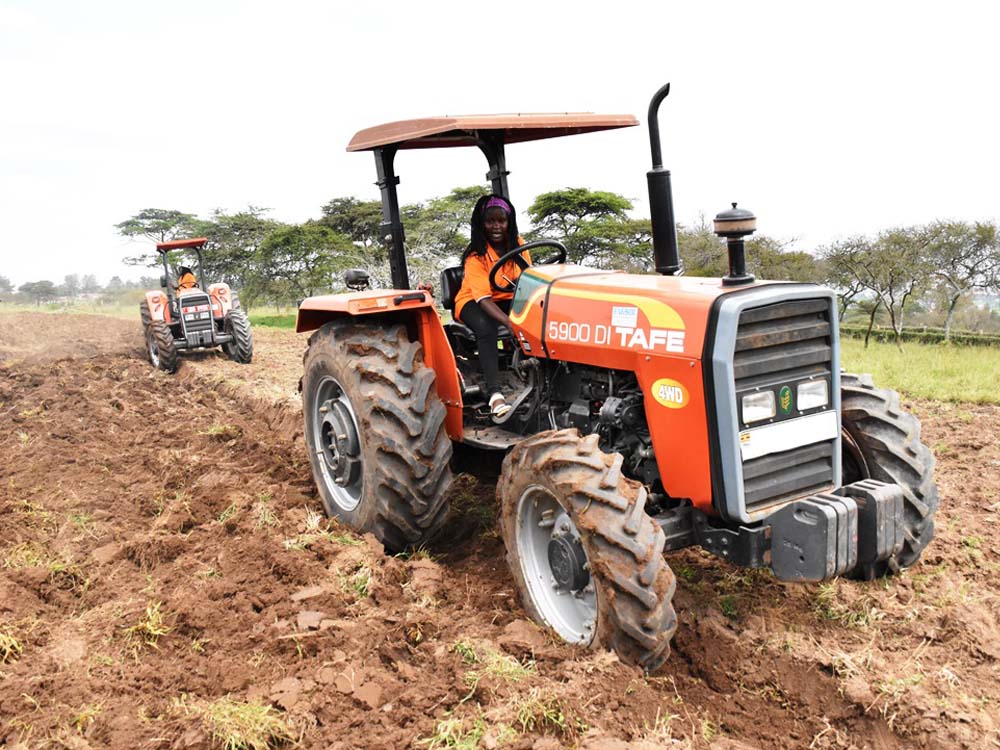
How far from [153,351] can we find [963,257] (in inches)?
1020

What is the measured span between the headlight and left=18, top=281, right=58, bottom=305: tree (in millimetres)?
61802

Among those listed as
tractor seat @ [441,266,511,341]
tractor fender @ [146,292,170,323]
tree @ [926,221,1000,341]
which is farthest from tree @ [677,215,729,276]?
tractor seat @ [441,266,511,341]

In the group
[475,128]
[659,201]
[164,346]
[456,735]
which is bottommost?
[456,735]

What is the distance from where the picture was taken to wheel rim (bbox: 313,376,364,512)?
492 cm

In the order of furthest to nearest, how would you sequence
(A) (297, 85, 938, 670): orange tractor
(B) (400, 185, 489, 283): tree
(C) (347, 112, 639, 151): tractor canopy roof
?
(B) (400, 185, 489, 283): tree, (C) (347, 112, 639, 151): tractor canopy roof, (A) (297, 85, 938, 670): orange tractor

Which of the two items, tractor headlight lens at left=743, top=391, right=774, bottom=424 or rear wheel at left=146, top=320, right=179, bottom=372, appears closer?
tractor headlight lens at left=743, top=391, right=774, bottom=424

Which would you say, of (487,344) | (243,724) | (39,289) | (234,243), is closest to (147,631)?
(243,724)

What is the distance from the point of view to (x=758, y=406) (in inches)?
136

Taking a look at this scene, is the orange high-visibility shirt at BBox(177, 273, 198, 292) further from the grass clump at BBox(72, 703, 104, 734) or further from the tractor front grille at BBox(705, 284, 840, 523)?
the tractor front grille at BBox(705, 284, 840, 523)

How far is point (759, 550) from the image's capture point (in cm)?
334

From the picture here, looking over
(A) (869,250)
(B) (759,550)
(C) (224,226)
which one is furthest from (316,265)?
(B) (759,550)

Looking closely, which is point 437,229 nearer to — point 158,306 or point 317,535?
point 158,306

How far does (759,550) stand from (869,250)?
90.2ft

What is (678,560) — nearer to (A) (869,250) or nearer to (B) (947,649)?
(B) (947,649)
